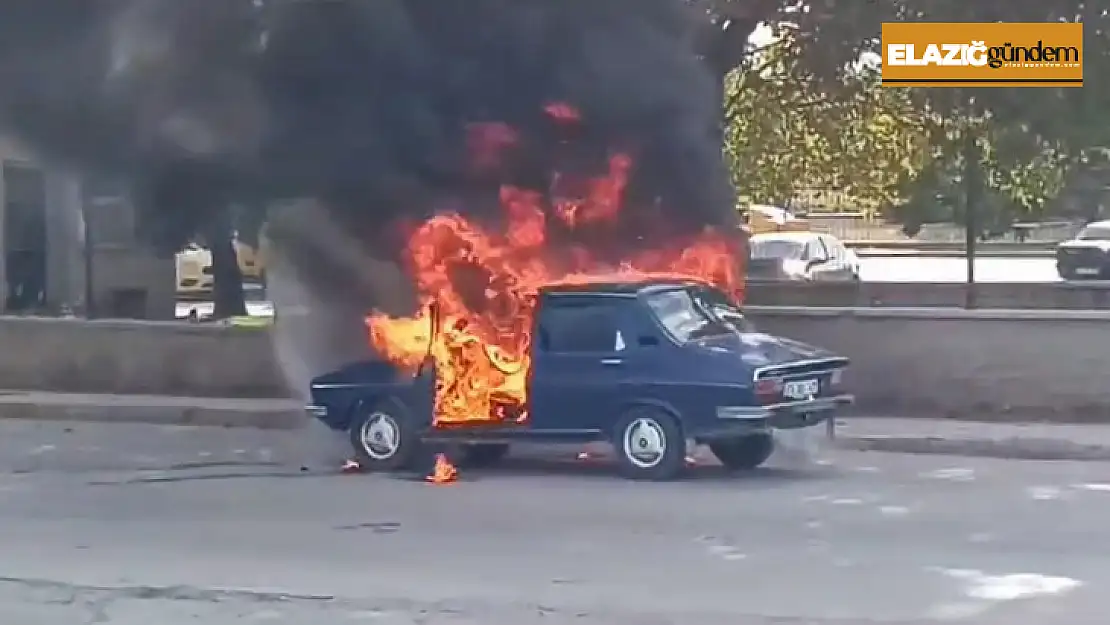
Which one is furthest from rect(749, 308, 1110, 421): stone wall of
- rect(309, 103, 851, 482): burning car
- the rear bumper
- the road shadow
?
the rear bumper

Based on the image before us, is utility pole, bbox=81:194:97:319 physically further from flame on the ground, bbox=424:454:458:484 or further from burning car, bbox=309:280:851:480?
flame on the ground, bbox=424:454:458:484

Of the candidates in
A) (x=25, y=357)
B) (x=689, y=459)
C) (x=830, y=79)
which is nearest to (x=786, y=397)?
(x=689, y=459)

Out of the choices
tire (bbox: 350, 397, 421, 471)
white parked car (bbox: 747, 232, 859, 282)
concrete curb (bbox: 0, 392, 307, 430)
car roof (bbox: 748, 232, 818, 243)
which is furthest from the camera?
car roof (bbox: 748, 232, 818, 243)

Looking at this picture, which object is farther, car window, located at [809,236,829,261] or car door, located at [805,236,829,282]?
car window, located at [809,236,829,261]

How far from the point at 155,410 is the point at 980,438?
7.88 metres

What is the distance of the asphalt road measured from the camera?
7.74 m

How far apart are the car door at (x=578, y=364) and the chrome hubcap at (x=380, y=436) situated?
3.65 ft

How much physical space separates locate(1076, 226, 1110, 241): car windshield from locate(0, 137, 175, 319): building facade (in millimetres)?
19058

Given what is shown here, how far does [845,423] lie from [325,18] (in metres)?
5.57

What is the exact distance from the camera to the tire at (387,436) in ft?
42.4

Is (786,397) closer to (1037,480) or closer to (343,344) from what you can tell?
(1037,480)

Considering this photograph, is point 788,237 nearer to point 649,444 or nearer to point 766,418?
point 649,444

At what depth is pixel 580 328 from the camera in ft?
41.1

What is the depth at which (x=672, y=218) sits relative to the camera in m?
15.3
